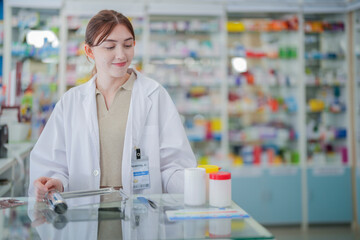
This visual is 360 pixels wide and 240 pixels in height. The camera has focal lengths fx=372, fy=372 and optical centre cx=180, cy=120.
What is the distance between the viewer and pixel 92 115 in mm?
2090

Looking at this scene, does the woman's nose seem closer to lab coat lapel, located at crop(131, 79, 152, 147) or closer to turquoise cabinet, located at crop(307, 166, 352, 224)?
lab coat lapel, located at crop(131, 79, 152, 147)

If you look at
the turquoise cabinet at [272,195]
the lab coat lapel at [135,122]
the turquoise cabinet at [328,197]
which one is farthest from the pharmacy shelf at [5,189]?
the turquoise cabinet at [328,197]

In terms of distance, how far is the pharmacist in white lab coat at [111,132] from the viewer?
2.02 meters

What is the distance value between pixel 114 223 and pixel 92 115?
2.99 feet

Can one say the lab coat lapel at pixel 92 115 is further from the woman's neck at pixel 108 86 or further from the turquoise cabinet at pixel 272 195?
the turquoise cabinet at pixel 272 195

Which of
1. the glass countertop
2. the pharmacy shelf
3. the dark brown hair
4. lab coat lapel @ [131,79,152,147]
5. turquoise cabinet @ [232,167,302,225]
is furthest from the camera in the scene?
turquoise cabinet @ [232,167,302,225]

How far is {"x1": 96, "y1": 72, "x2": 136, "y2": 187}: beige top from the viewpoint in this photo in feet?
6.78

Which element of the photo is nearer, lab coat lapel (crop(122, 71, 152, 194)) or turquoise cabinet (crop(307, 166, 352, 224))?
lab coat lapel (crop(122, 71, 152, 194))

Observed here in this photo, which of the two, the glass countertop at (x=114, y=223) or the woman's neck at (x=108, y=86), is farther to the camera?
the woman's neck at (x=108, y=86)

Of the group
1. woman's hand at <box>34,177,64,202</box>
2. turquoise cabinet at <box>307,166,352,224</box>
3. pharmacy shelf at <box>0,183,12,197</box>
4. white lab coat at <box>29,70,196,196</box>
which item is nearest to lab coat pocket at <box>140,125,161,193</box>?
white lab coat at <box>29,70,196,196</box>

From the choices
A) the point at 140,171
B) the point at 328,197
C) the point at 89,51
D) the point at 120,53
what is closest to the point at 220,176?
the point at 140,171

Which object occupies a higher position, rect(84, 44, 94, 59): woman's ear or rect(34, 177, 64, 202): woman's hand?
rect(84, 44, 94, 59): woman's ear

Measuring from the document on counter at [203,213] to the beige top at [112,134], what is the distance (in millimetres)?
731

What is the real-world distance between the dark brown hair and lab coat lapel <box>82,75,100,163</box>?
11.2 inches
